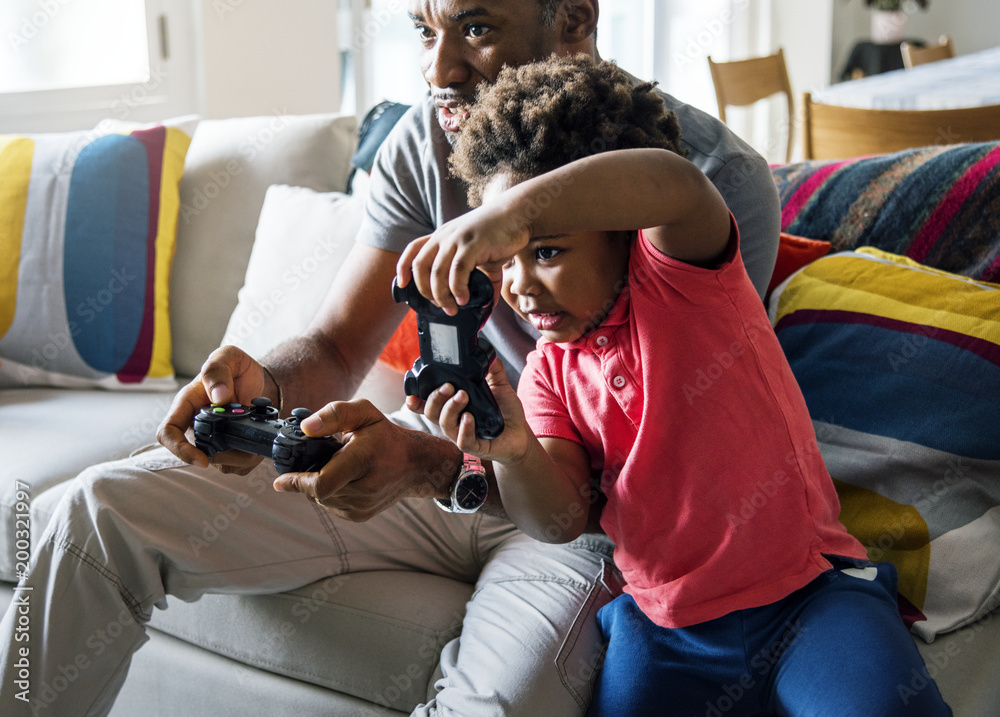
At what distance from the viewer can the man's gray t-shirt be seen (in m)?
1.13

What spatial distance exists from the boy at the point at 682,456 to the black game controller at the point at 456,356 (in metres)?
0.07

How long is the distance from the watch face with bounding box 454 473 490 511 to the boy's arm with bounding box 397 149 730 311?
34cm

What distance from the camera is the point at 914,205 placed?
1.28 meters

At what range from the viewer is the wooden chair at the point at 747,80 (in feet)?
11.5

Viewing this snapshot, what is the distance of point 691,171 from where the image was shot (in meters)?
0.80

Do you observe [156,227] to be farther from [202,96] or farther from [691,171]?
[691,171]

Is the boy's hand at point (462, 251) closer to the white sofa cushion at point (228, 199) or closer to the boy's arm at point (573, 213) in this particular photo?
the boy's arm at point (573, 213)

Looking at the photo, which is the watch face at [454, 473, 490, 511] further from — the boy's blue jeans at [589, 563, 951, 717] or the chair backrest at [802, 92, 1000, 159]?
the chair backrest at [802, 92, 1000, 159]

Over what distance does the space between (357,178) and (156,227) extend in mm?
435

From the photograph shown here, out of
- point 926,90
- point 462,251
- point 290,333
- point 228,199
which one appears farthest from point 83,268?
point 926,90

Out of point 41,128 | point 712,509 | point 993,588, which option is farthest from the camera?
point 41,128

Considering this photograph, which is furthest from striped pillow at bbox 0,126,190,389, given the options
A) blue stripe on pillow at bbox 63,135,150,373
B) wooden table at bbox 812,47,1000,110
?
wooden table at bbox 812,47,1000,110

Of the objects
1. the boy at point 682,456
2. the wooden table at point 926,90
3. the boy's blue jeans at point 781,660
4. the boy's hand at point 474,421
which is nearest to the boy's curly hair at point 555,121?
the boy at point 682,456

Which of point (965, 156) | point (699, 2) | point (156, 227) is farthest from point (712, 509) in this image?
point (699, 2)
